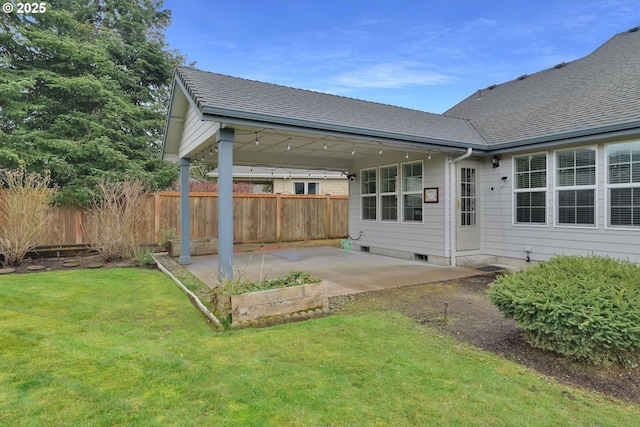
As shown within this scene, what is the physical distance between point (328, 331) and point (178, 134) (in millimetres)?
7030

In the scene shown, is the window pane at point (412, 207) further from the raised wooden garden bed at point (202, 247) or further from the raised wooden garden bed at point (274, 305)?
the raised wooden garden bed at point (202, 247)

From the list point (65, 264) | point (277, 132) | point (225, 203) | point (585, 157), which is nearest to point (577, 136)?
point (585, 157)

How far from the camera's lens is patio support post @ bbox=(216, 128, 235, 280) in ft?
17.7

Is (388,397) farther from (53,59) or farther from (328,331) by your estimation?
(53,59)

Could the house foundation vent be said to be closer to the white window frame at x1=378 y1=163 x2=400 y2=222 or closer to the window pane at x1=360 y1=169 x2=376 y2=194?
the white window frame at x1=378 y1=163 x2=400 y2=222

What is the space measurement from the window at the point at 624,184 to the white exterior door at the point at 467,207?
270 centimetres

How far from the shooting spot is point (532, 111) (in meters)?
8.72

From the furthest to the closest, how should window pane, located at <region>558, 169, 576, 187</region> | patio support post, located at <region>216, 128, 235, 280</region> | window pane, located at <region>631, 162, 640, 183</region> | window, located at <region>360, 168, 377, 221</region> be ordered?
window, located at <region>360, 168, 377, 221</region> < window pane, located at <region>558, 169, 576, 187</region> < window pane, located at <region>631, 162, 640, 183</region> < patio support post, located at <region>216, 128, 235, 280</region>

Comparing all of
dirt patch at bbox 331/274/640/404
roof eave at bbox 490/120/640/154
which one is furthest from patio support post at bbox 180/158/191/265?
roof eave at bbox 490/120/640/154

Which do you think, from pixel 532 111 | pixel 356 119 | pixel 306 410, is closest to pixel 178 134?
pixel 356 119

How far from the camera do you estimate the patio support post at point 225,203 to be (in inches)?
213

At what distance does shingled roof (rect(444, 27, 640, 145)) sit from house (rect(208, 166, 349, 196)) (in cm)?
943

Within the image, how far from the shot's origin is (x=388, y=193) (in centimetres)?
1005

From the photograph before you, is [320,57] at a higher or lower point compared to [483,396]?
higher
